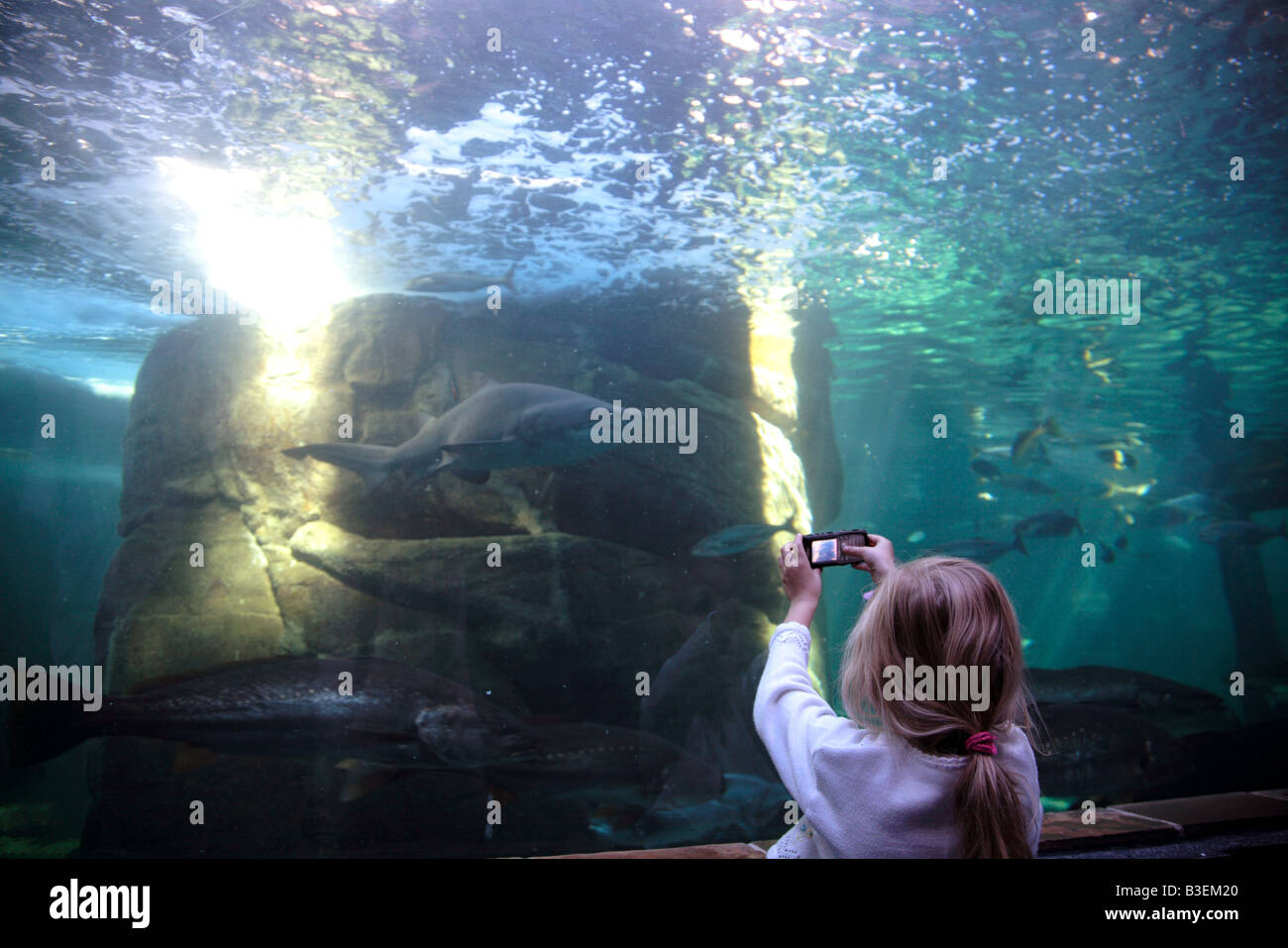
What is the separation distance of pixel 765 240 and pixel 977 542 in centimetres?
718

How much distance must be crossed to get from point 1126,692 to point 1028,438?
5.32m

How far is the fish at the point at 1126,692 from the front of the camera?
8.04 meters

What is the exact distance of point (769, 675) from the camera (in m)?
2.12

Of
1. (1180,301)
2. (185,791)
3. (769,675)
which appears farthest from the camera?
(1180,301)

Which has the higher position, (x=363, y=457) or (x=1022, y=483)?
(x=363, y=457)

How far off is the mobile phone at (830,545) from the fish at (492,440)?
493 centimetres

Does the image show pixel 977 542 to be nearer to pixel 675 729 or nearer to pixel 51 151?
pixel 675 729

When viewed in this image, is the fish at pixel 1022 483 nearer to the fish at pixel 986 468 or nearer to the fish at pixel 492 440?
the fish at pixel 986 468

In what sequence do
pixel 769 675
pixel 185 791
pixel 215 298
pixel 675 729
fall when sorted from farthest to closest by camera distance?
→ 1. pixel 215 298
2. pixel 675 729
3. pixel 185 791
4. pixel 769 675

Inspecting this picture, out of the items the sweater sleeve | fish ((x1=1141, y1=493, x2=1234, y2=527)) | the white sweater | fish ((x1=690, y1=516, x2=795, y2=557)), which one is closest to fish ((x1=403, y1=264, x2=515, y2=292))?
fish ((x1=690, y1=516, x2=795, y2=557))

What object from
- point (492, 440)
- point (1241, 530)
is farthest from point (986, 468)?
point (492, 440)

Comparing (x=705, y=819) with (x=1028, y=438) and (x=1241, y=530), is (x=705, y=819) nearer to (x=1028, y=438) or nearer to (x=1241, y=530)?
(x=1028, y=438)

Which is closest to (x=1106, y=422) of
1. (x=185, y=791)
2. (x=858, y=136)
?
(x=858, y=136)

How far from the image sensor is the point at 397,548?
8547 mm
